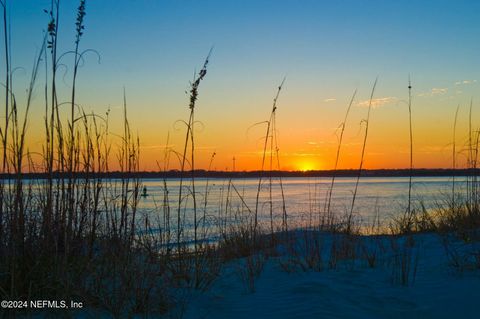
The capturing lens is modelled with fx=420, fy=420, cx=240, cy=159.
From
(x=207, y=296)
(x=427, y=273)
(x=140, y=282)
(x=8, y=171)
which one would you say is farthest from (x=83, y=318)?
(x=427, y=273)

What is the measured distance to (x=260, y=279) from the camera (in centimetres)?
410

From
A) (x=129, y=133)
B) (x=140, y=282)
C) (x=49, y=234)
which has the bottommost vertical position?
(x=140, y=282)

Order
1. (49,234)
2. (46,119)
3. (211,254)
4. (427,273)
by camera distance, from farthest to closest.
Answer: (211,254)
(427,273)
(46,119)
(49,234)

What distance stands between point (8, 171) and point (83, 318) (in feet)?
5.54

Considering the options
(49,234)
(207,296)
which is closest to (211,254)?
(207,296)

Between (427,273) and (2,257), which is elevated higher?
(2,257)

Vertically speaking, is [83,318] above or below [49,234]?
below

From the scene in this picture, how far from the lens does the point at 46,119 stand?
3.60 m

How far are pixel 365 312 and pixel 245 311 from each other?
0.88 metres

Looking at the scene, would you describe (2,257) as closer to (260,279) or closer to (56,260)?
(56,260)

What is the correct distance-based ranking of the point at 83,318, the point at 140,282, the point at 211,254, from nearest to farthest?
the point at 83,318, the point at 140,282, the point at 211,254

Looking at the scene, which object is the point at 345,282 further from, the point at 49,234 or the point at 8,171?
the point at 8,171

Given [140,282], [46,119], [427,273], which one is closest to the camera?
[140,282]

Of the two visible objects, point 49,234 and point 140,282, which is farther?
point 49,234
